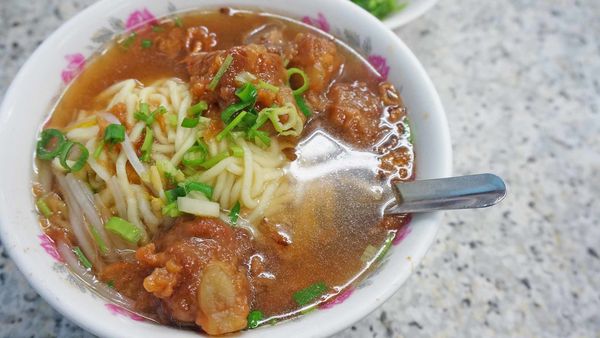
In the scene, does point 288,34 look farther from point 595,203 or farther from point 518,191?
point 595,203

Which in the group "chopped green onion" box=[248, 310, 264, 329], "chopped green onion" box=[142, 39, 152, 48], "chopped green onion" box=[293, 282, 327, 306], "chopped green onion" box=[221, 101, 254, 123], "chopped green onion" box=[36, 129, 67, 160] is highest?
"chopped green onion" box=[142, 39, 152, 48]

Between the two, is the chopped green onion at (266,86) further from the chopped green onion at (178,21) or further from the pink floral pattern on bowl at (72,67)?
the pink floral pattern on bowl at (72,67)

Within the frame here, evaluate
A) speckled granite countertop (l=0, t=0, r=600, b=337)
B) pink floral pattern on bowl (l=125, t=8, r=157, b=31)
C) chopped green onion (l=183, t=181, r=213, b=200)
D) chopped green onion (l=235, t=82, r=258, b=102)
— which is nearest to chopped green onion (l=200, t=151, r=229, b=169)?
chopped green onion (l=183, t=181, r=213, b=200)

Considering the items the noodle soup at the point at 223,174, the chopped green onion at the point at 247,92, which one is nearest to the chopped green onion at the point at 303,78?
the noodle soup at the point at 223,174

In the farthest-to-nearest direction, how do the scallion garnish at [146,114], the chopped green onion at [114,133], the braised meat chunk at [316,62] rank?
the braised meat chunk at [316,62] → the scallion garnish at [146,114] → the chopped green onion at [114,133]

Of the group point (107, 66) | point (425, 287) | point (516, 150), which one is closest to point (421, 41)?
point (516, 150)

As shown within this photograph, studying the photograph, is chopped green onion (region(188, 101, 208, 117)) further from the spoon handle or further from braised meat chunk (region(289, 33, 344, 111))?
the spoon handle
